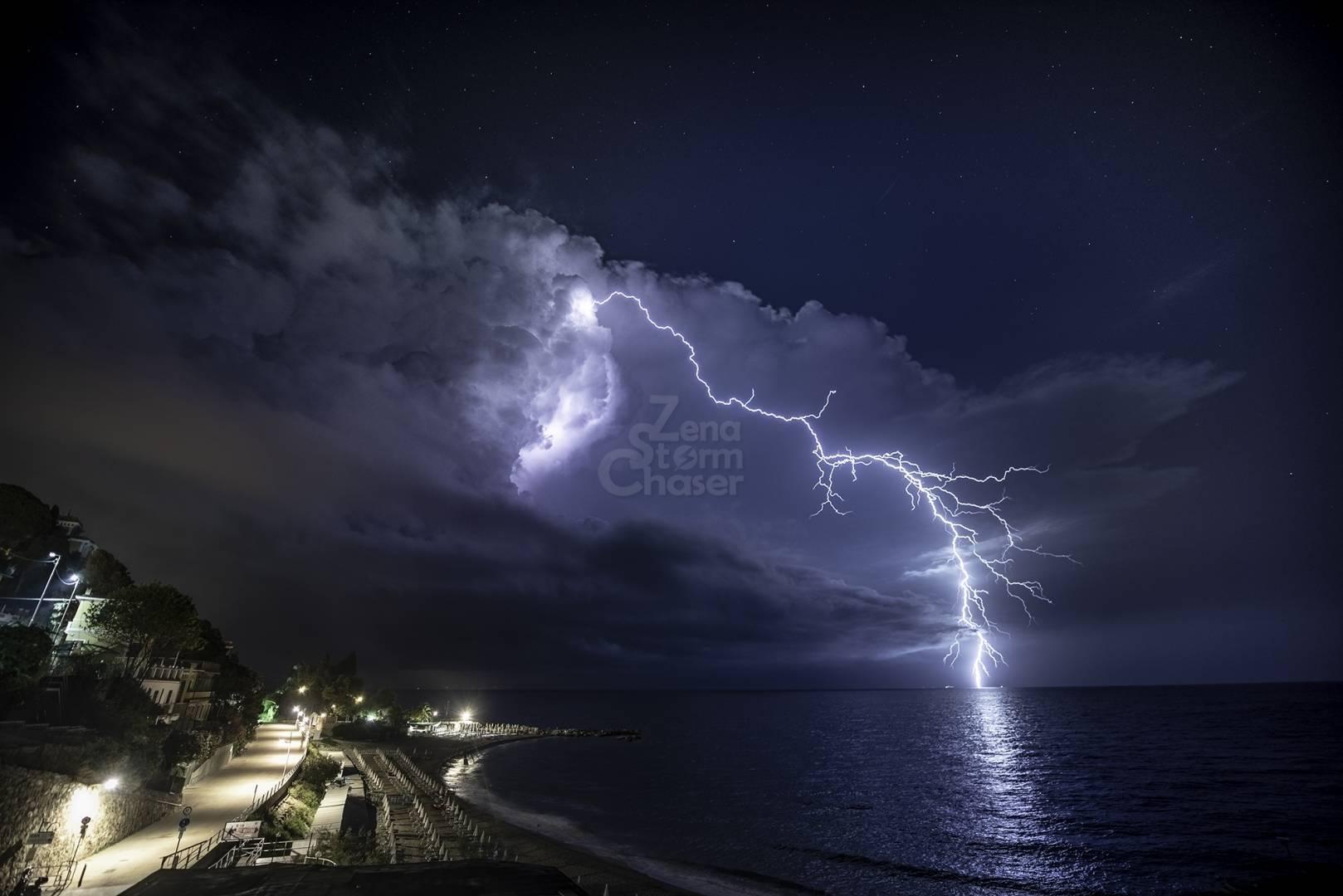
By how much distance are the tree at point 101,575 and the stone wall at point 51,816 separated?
43994 millimetres

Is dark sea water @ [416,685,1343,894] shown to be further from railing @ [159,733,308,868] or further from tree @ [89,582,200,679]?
tree @ [89,582,200,679]

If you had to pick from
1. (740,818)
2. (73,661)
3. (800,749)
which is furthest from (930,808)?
(73,661)

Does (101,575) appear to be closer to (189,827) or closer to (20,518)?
(20,518)

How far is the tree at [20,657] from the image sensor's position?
30.2 metres

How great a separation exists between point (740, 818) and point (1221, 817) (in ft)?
125

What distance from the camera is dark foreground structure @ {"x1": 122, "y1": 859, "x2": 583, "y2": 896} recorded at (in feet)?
50.4

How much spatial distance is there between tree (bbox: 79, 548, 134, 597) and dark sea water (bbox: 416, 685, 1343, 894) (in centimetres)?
4074

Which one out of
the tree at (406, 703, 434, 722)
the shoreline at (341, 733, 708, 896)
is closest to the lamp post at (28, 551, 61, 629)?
the shoreline at (341, 733, 708, 896)

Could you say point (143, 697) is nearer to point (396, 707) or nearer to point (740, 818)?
point (740, 818)

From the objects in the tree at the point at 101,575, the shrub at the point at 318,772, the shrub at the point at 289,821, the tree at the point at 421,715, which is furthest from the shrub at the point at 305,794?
the tree at the point at 421,715

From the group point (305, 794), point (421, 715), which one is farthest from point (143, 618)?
A: point (421, 715)

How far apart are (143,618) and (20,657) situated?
1947cm

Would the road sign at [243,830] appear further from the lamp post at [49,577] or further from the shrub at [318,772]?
the lamp post at [49,577]

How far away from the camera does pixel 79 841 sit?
21.9 meters
